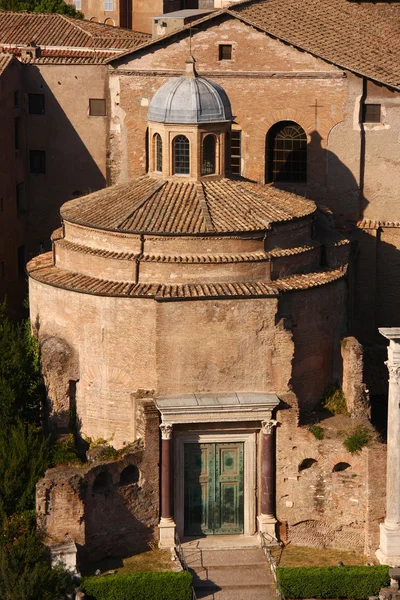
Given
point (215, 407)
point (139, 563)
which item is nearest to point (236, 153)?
point (215, 407)

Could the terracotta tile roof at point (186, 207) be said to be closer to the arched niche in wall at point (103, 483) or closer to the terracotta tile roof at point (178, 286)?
the terracotta tile roof at point (178, 286)

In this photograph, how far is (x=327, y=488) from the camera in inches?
1567

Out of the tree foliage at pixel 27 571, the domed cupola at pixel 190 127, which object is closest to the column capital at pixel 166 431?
the tree foliage at pixel 27 571

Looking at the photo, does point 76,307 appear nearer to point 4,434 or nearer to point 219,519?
point 4,434

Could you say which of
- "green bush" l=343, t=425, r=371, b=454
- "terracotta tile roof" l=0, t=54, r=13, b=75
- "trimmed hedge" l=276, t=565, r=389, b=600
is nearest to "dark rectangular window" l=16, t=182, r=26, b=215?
"terracotta tile roof" l=0, t=54, r=13, b=75

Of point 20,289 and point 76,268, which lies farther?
point 20,289

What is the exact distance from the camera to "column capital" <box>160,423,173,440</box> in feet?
128

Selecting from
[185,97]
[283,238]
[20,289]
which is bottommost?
[20,289]

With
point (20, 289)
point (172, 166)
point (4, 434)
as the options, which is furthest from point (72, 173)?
point (4, 434)

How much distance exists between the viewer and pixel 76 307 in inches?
1588

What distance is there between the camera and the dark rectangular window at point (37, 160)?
5119 centimetres

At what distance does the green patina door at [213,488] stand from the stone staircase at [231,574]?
2.33 ft

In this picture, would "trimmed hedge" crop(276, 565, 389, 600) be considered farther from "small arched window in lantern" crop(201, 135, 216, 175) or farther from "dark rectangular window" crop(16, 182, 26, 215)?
"dark rectangular window" crop(16, 182, 26, 215)

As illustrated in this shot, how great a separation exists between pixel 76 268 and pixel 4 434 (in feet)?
14.5
